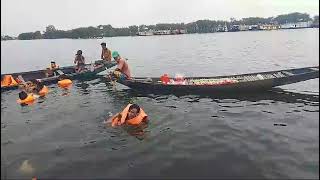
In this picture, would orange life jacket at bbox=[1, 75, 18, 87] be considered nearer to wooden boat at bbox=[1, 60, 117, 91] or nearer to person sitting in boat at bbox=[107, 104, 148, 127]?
wooden boat at bbox=[1, 60, 117, 91]

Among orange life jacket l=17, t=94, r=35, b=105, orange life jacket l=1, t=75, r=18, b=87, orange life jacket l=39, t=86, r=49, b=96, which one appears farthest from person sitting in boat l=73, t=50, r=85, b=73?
orange life jacket l=17, t=94, r=35, b=105

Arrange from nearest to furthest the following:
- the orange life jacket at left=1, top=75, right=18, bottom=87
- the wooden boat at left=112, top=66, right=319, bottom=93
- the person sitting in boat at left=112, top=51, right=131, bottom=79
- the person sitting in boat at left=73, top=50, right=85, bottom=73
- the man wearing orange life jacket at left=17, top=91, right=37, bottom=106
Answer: the wooden boat at left=112, top=66, right=319, bottom=93 → the man wearing orange life jacket at left=17, top=91, right=37, bottom=106 → the person sitting in boat at left=112, top=51, right=131, bottom=79 → the orange life jacket at left=1, top=75, right=18, bottom=87 → the person sitting in boat at left=73, top=50, right=85, bottom=73

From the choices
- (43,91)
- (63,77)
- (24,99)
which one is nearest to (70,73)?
(63,77)

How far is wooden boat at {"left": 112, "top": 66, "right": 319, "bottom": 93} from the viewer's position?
57.3ft

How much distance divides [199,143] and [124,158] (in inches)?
103

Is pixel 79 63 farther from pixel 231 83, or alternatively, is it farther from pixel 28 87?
pixel 231 83

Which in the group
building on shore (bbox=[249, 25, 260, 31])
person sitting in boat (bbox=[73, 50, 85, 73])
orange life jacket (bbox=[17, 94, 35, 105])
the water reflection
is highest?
building on shore (bbox=[249, 25, 260, 31])

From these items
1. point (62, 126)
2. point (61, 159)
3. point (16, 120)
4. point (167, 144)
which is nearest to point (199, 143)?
point (167, 144)

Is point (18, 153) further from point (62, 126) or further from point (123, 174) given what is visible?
point (123, 174)

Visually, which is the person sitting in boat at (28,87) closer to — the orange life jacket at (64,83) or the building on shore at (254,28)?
the orange life jacket at (64,83)

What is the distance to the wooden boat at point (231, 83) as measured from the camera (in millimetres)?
17472

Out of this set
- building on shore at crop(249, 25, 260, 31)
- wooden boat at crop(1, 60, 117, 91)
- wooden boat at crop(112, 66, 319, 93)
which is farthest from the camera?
building on shore at crop(249, 25, 260, 31)

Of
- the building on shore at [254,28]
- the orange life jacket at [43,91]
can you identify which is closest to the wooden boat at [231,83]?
the orange life jacket at [43,91]

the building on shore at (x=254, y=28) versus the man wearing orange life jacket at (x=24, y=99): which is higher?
the building on shore at (x=254, y=28)
